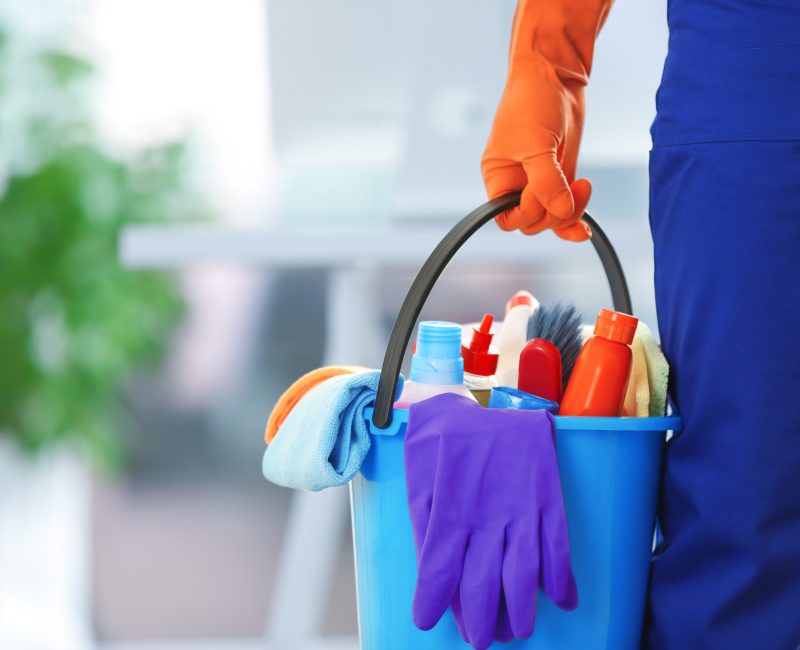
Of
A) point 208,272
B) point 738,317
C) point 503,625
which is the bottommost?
point 503,625

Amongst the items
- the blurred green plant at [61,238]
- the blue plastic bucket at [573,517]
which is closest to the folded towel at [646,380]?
the blue plastic bucket at [573,517]

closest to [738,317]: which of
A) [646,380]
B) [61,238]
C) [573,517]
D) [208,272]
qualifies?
[646,380]

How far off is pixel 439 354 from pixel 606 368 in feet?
0.45

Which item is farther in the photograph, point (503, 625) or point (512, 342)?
point (512, 342)

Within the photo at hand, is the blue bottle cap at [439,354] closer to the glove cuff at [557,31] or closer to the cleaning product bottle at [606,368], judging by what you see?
the cleaning product bottle at [606,368]

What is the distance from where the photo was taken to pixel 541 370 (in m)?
0.80

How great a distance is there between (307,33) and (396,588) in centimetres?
92

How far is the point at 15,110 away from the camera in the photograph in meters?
2.94

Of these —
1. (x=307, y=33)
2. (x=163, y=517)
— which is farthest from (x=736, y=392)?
(x=163, y=517)

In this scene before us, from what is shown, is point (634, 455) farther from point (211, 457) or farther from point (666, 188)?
point (211, 457)

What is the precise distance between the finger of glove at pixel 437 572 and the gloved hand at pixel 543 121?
0.30 metres

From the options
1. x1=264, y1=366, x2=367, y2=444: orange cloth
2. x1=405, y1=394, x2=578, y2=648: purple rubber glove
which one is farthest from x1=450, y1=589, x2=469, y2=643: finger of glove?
x1=264, y1=366, x2=367, y2=444: orange cloth

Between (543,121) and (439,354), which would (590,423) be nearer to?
(439,354)

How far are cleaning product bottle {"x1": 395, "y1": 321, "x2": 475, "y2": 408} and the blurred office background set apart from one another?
1.62 ft
